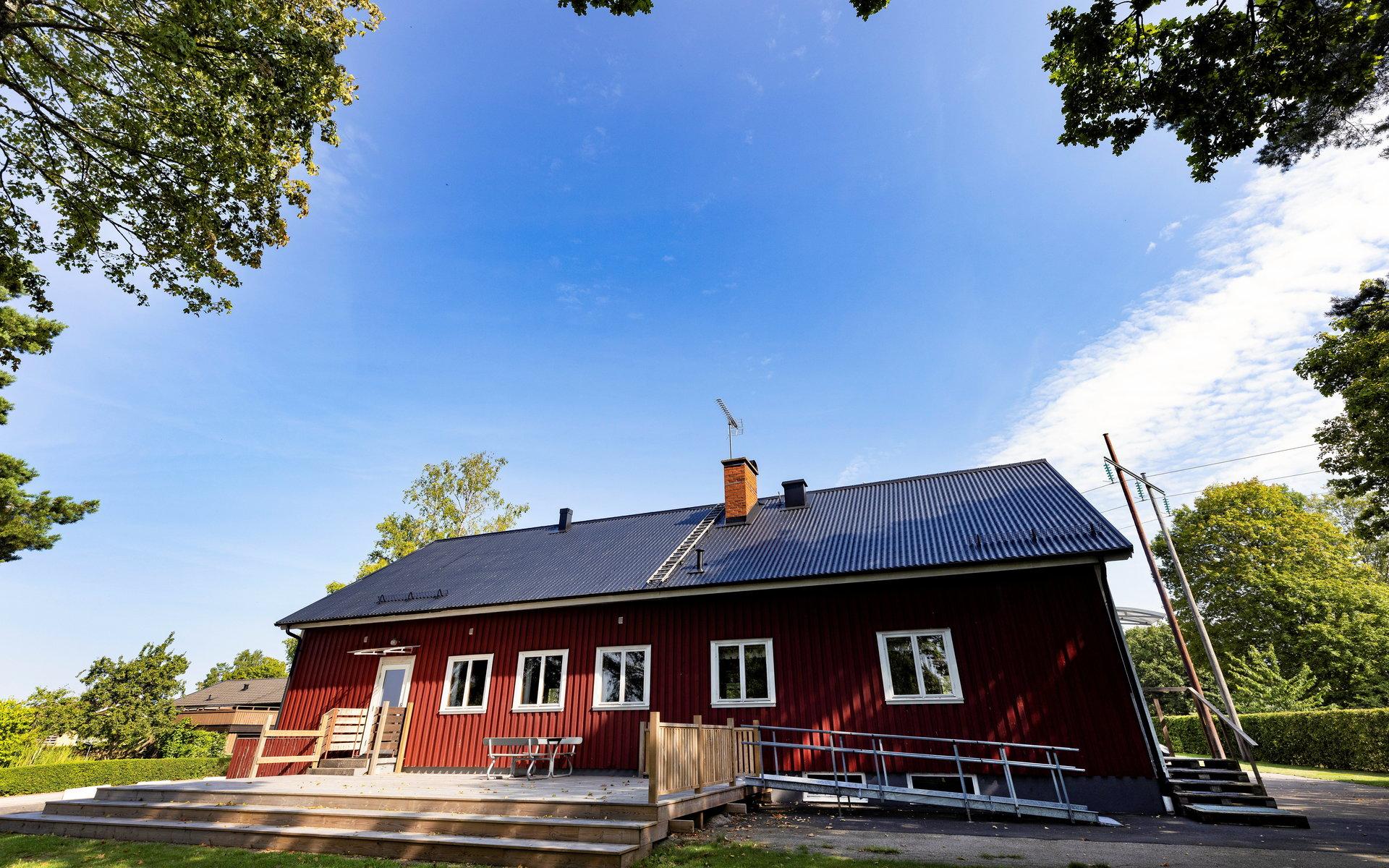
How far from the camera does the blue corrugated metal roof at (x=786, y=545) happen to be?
12.2 meters

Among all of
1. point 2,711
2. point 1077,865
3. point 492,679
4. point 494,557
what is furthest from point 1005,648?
point 2,711

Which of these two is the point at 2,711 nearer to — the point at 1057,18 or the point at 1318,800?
the point at 1057,18

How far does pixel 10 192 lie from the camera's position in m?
9.51

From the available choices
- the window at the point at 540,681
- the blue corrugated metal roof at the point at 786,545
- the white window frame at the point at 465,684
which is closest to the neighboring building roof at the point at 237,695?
the blue corrugated metal roof at the point at 786,545

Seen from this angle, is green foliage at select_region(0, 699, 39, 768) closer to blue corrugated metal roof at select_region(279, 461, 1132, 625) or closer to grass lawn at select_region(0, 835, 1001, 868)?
blue corrugated metal roof at select_region(279, 461, 1132, 625)

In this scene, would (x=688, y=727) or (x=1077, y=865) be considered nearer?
(x=1077, y=865)

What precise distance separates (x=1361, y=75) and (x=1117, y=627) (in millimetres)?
8410

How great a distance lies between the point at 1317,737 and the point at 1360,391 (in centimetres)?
1425

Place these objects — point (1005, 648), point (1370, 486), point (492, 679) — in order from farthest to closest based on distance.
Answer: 1. point (1370, 486)
2. point (492, 679)
3. point (1005, 648)

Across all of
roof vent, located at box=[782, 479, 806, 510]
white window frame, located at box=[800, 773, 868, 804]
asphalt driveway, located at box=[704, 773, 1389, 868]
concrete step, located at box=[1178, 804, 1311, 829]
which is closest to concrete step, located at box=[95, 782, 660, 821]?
asphalt driveway, located at box=[704, 773, 1389, 868]

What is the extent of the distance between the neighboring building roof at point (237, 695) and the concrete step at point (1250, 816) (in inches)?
1709

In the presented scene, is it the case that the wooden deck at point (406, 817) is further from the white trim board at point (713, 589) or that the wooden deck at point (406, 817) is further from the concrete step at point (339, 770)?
the white trim board at point (713, 589)

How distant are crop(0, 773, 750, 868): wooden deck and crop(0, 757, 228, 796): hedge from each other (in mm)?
13614

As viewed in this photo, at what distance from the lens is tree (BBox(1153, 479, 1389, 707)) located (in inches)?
1032
